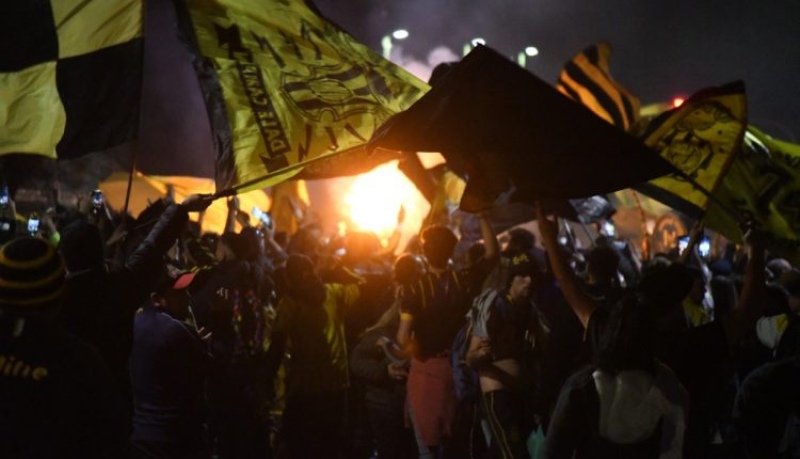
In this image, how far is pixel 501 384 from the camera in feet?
19.6

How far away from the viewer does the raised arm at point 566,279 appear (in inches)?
184

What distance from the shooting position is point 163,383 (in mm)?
5402

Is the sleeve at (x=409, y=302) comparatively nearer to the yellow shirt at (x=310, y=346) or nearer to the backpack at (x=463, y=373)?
the backpack at (x=463, y=373)

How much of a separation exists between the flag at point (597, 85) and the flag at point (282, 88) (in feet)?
7.16

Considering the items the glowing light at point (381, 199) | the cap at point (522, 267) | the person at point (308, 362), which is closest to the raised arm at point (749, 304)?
the cap at point (522, 267)

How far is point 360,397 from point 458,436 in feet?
6.63

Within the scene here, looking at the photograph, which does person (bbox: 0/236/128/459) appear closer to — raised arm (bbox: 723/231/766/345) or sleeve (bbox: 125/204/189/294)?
sleeve (bbox: 125/204/189/294)

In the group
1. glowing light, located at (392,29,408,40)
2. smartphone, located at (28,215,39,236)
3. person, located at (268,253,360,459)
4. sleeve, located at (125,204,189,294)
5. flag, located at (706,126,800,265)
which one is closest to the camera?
sleeve, located at (125,204,189,294)

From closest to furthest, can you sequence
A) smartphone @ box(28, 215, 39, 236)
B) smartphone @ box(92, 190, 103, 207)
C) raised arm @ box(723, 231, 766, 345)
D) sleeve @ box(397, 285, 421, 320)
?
1. raised arm @ box(723, 231, 766, 345)
2. sleeve @ box(397, 285, 421, 320)
3. smartphone @ box(92, 190, 103, 207)
4. smartphone @ box(28, 215, 39, 236)

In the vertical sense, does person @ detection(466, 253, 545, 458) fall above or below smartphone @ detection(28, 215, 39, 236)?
below

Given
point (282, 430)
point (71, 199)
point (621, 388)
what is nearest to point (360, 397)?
point (282, 430)

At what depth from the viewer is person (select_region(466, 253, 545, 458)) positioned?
5926 mm

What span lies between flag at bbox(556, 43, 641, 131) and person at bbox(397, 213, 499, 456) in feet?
6.27

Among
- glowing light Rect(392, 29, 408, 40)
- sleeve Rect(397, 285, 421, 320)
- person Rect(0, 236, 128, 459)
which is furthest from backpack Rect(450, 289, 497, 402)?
glowing light Rect(392, 29, 408, 40)
